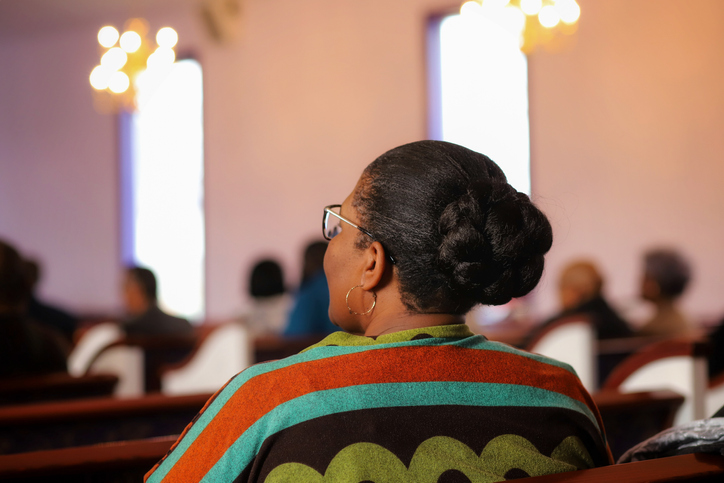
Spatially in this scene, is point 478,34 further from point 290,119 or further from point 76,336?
point 76,336

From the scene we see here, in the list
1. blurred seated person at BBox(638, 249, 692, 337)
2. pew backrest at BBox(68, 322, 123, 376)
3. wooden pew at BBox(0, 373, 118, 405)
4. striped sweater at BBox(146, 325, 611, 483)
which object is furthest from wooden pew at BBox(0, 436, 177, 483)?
blurred seated person at BBox(638, 249, 692, 337)

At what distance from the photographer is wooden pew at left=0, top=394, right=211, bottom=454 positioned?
66.7 inches

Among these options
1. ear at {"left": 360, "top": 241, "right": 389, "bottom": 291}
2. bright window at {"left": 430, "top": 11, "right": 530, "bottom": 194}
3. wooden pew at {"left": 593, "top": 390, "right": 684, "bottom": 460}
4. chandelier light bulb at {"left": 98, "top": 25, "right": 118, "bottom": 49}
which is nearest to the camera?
ear at {"left": 360, "top": 241, "right": 389, "bottom": 291}

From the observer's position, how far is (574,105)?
5703mm

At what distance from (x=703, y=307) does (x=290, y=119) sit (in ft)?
13.5

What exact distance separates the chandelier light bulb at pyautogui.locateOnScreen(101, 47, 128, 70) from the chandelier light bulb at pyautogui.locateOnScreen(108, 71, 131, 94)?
0.06 meters

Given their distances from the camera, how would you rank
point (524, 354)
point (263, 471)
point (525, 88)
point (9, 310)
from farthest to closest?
1. point (525, 88)
2. point (9, 310)
3. point (524, 354)
4. point (263, 471)

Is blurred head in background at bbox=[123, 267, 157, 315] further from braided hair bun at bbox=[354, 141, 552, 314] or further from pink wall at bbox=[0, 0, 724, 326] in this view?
braided hair bun at bbox=[354, 141, 552, 314]

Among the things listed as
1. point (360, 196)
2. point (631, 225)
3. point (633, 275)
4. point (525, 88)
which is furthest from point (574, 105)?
point (360, 196)

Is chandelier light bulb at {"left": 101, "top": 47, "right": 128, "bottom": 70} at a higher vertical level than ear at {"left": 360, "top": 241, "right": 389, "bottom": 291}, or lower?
higher

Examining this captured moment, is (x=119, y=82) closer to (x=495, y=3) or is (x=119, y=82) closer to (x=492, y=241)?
(x=495, y=3)

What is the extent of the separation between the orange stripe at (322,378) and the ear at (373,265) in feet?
0.46

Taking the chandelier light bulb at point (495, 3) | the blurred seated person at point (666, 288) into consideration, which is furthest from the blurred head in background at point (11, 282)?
the chandelier light bulb at point (495, 3)

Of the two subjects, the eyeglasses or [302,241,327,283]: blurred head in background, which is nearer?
the eyeglasses
